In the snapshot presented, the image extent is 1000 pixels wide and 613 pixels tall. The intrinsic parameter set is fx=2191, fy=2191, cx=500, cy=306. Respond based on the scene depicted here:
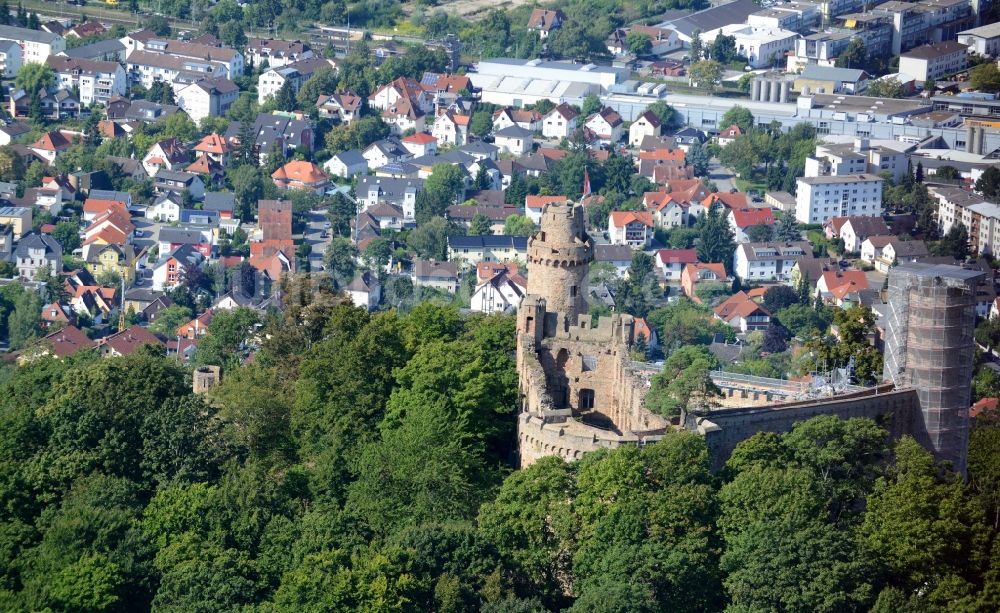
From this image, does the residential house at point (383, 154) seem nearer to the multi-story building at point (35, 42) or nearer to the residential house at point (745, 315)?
the multi-story building at point (35, 42)

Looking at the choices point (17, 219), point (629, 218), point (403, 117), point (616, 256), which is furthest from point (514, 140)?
point (17, 219)

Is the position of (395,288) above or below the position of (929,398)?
below

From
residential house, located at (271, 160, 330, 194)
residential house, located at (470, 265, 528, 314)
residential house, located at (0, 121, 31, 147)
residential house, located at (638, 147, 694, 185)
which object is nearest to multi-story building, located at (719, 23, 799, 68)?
residential house, located at (638, 147, 694, 185)

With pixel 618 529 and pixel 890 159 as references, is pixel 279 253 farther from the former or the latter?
pixel 618 529

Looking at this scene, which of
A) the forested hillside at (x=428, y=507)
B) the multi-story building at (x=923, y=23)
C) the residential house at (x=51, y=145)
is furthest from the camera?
the multi-story building at (x=923, y=23)

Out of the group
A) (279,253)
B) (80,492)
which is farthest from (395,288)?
(80,492)

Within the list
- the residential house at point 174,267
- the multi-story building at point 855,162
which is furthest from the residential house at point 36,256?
the multi-story building at point 855,162

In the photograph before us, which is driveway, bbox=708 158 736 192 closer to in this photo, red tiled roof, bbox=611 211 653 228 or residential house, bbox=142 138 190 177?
red tiled roof, bbox=611 211 653 228
